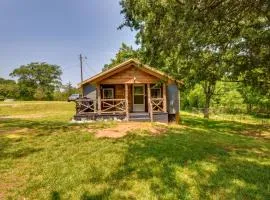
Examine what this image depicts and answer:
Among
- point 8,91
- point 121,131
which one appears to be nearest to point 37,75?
point 8,91

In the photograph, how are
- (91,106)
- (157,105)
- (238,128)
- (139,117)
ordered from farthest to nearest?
(238,128), (91,106), (157,105), (139,117)

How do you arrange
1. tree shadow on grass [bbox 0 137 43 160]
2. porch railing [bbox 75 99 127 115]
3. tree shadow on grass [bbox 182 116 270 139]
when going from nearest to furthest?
tree shadow on grass [bbox 0 137 43 160] → tree shadow on grass [bbox 182 116 270 139] → porch railing [bbox 75 99 127 115]

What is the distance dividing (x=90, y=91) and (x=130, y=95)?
10.9 feet

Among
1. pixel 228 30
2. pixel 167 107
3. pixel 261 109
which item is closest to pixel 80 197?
pixel 228 30

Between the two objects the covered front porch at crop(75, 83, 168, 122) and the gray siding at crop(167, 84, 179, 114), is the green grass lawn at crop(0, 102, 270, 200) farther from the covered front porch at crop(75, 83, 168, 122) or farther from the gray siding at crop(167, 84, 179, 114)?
the gray siding at crop(167, 84, 179, 114)

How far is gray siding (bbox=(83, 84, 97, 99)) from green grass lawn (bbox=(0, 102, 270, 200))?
405 inches

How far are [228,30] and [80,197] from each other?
6.69 meters

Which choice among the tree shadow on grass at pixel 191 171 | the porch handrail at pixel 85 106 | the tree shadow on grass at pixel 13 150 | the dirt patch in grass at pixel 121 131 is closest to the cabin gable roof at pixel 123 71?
the porch handrail at pixel 85 106

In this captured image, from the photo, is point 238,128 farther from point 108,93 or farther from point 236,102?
point 236,102

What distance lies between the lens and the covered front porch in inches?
732

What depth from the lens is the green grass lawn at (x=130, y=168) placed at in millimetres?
5820

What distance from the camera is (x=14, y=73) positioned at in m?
94.8

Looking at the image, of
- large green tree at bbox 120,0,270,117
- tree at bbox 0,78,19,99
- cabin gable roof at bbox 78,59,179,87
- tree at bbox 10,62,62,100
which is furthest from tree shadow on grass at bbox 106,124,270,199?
tree at bbox 10,62,62,100

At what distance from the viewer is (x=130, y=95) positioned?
70.3 feet
